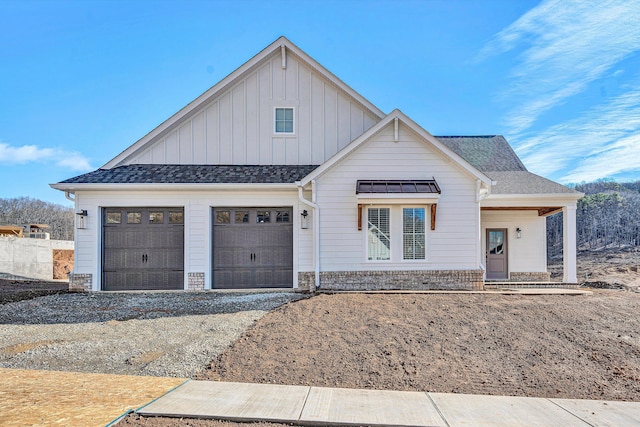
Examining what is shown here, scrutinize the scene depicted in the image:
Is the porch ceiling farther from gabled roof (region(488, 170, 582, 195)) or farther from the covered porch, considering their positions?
gabled roof (region(488, 170, 582, 195))

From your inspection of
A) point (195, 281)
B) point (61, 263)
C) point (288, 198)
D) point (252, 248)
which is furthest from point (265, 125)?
point (61, 263)

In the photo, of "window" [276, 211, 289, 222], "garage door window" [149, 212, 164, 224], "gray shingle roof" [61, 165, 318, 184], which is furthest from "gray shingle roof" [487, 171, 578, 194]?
"garage door window" [149, 212, 164, 224]

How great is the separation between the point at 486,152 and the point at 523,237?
358 centimetres

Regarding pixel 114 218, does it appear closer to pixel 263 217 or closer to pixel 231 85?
pixel 263 217

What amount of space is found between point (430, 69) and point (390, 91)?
1.80 m

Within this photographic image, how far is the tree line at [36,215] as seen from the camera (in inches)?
1634

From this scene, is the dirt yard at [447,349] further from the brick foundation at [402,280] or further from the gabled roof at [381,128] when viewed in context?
the gabled roof at [381,128]

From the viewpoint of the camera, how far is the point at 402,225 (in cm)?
1051

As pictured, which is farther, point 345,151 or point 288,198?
point 288,198

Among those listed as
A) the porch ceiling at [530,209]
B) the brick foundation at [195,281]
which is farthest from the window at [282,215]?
the porch ceiling at [530,209]

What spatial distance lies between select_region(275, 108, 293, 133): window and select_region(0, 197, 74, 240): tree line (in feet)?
130

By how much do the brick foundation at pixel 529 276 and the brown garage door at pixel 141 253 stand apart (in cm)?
1114

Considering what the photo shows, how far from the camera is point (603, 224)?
27.9 metres

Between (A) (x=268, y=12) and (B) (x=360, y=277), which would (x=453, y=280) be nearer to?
(B) (x=360, y=277)
